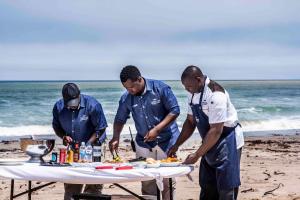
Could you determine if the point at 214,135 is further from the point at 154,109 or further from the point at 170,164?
the point at 154,109

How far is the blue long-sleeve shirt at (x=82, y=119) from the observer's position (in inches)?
251

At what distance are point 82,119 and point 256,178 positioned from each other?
445 cm

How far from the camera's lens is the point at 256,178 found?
9898mm

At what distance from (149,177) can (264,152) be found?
9.21 meters

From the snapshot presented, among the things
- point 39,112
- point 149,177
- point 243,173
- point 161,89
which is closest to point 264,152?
point 243,173

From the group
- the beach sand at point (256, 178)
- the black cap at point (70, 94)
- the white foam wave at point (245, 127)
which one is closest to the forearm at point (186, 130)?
the black cap at point (70, 94)

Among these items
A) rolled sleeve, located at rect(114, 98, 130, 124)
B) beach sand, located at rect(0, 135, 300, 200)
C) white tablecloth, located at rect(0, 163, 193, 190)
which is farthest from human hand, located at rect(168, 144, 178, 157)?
beach sand, located at rect(0, 135, 300, 200)

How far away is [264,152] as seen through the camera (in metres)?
13.9

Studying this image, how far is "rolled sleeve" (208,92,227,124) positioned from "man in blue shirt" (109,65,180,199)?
939 mm

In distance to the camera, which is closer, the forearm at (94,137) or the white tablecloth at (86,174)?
the white tablecloth at (86,174)

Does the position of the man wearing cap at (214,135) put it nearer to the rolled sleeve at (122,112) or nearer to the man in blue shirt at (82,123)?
the rolled sleeve at (122,112)

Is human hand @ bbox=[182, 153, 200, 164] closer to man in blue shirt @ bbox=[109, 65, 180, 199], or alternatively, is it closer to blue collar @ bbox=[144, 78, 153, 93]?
man in blue shirt @ bbox=[109, 65, 180, 199]

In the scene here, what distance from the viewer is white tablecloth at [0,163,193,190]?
505 centimetres

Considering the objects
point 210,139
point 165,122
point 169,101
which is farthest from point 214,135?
point 169,101
